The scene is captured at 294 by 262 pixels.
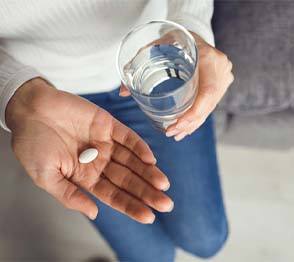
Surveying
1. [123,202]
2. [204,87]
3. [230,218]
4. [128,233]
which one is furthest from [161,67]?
[230,218]

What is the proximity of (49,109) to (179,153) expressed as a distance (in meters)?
0.28

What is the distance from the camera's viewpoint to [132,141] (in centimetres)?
80

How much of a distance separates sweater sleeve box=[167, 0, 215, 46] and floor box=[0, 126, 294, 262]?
0.55 m

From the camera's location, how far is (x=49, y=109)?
0.82m

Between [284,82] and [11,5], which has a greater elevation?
[11,5]

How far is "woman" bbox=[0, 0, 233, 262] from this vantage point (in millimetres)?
778

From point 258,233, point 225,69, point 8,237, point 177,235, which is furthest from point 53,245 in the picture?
point 225,69

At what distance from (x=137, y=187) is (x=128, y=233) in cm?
26

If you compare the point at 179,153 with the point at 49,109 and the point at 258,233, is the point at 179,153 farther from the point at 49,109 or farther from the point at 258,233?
the point at 258,233

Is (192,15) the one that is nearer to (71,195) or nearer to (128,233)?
(71,195)

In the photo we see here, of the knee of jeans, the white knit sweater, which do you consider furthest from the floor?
the white knit sweater

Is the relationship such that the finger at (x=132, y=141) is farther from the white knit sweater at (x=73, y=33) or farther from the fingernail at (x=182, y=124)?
the white knit sweater at (x=73, y=33)

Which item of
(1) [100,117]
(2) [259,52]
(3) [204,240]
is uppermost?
(1) [100,117]

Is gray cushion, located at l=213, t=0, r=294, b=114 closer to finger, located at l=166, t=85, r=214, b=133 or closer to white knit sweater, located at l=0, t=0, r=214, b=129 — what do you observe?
white knit sweater, located at l=0, t=0, r=214, b=129
